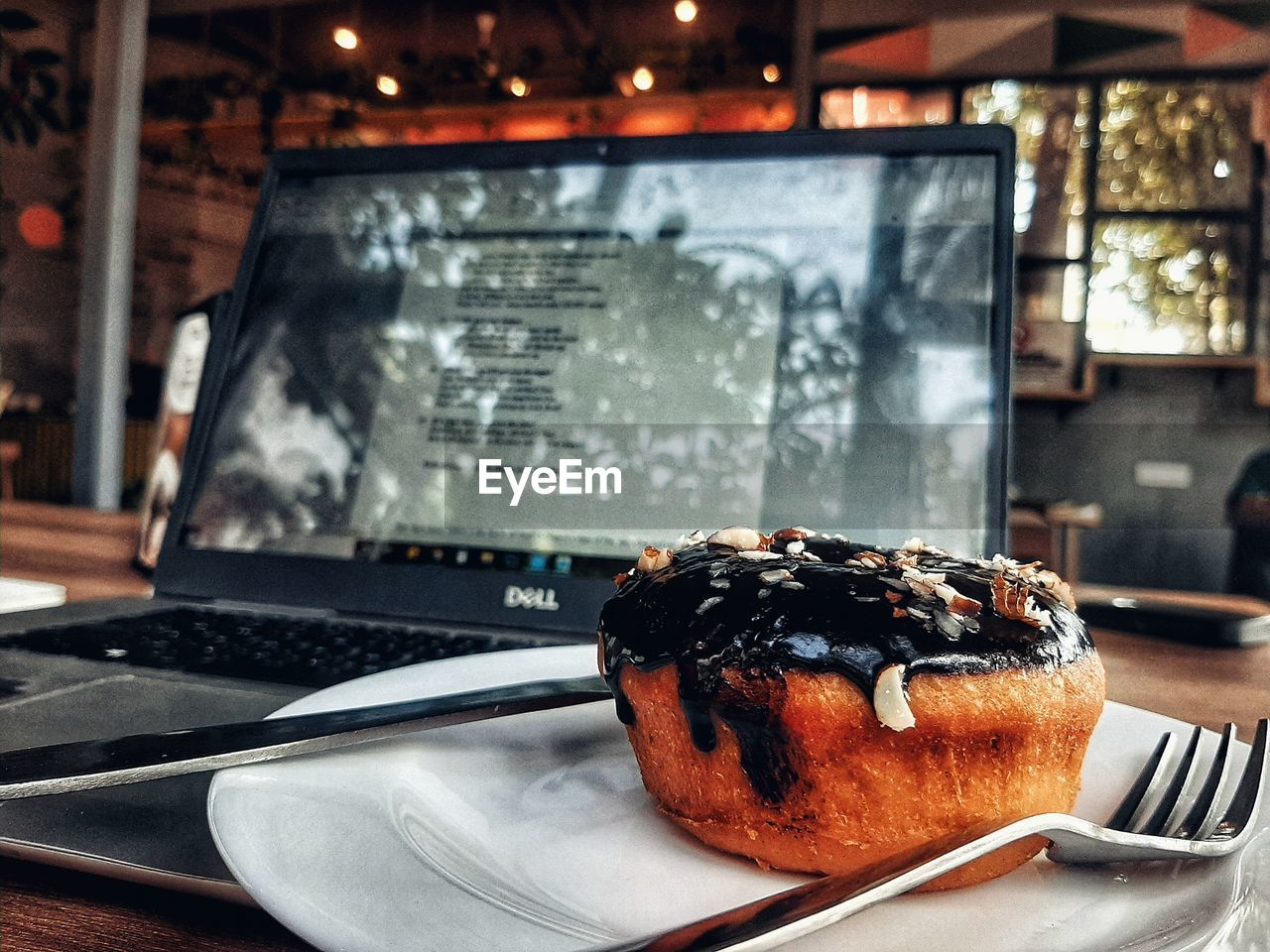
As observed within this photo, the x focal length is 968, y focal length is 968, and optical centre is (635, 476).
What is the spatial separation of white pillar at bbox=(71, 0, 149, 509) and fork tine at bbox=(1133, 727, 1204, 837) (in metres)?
3.08

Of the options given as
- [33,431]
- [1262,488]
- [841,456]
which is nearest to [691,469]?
[841,456]

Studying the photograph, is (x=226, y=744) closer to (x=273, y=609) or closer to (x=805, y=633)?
(x=805, y=633)

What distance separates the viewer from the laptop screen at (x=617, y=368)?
2.05 ft

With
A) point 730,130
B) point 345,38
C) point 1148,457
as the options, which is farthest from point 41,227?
point 1148,457

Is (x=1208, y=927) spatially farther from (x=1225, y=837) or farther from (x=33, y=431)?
(x=33, y=431)

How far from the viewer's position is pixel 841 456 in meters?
0.63

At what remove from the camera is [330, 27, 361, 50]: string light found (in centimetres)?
504

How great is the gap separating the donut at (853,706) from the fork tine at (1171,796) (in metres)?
0.03

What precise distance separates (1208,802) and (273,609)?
0.56m

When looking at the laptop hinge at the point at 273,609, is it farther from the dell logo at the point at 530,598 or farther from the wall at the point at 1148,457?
the wall at the point at 1148,457

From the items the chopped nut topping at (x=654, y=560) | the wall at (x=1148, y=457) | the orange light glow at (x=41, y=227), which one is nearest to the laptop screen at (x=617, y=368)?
the chopped nut topping at (x=654, y=560)

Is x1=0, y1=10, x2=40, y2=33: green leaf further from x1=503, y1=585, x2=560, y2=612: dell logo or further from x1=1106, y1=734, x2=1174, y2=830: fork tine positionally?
x1=1106, y1=734, x2=1174, y2=830: fork tine

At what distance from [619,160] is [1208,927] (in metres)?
0.61

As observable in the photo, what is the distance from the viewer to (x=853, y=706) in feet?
0.95
